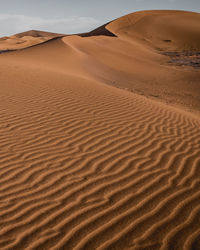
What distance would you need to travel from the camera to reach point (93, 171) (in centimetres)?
365

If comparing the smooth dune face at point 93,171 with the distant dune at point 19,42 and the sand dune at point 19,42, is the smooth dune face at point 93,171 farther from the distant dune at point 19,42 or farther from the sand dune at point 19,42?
the distant dune at point 19,42

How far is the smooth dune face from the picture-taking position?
2600 millimetres

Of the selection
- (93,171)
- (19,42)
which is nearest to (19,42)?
(19,42)

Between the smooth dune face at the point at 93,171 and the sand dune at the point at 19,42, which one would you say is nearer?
the smooth dune face at the point at 93,171

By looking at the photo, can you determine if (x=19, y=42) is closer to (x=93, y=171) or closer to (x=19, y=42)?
(x=19, y=42)

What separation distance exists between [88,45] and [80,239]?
2152 cm

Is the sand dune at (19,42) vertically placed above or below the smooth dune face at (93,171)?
above

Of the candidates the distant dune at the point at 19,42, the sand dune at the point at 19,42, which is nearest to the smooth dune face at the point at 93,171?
the sand dune at the point at 19,42

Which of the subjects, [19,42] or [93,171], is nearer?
[93,171]

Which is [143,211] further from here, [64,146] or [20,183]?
[64,146]

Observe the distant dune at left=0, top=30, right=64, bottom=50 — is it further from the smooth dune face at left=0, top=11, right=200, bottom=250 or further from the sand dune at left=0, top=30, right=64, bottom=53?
the smooth dune face at left=0, top=11, right=200, bottom=250

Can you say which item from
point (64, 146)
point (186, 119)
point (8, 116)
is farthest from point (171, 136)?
point (8, 116)

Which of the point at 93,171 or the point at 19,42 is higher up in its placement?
the point at 19,42

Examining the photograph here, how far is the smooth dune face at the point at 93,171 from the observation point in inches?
102
